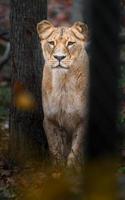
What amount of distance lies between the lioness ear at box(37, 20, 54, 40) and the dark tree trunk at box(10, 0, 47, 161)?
0.46m

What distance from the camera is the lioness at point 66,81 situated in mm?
7133

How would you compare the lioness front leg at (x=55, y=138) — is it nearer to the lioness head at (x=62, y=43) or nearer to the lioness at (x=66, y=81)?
the lioness at (x=66, y=81)

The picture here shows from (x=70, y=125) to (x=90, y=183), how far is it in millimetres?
5283

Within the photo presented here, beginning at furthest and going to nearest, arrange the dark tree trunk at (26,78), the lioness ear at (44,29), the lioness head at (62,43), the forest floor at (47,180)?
1. the dark tree trunk at (26,78)
2. the lioness ear at (44,29)
3. the lioness head at (62,43)
4. the forest floor at (47,180)

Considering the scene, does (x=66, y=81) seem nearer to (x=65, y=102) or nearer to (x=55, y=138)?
(x=65, y=102)

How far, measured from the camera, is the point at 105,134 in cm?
210

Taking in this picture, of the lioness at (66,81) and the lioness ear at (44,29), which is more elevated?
the lioness ear at (44,29)

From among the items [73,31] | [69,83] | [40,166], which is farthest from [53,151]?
[73,31]

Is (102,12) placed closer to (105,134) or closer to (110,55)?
(110,55)

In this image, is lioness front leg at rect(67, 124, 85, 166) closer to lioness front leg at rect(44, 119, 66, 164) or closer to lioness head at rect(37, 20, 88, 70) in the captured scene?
lioness front leg at rect(44, 119, 66, 164)

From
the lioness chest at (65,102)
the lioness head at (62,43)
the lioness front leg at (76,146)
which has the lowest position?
the lioness front leg at (76,146)

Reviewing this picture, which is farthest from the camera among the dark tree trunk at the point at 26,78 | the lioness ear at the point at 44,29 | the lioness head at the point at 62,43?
the dark tree trunk at the point at 26,78

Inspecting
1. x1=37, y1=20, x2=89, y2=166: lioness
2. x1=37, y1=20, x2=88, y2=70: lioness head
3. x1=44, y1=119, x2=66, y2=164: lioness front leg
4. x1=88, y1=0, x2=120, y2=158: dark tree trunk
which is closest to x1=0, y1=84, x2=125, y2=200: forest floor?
x1=88, y1=0, x2=120, y2=158: dark tree trunk

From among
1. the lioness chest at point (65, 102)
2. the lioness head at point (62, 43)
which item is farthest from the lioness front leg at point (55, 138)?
the lioness head at point (62, 43)
